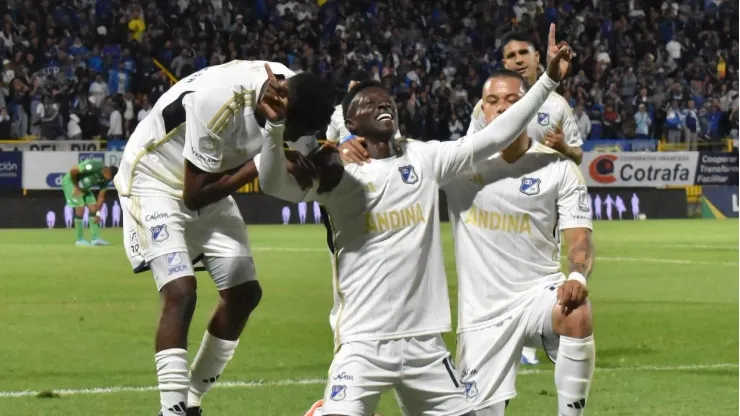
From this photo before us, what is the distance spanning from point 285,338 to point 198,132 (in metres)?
4.36

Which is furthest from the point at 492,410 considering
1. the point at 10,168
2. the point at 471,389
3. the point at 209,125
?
the point at 10,168

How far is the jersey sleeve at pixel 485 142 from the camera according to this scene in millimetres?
5195

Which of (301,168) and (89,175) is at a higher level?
(301,168)

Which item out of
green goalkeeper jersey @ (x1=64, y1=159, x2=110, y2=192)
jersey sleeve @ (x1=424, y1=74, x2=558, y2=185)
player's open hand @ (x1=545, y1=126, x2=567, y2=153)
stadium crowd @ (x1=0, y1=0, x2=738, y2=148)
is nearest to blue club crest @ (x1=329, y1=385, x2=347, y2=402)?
jersey sleeve @ (x1=424, y1=74, x2=558, y2=185)

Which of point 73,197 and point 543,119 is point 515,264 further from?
point 73,197

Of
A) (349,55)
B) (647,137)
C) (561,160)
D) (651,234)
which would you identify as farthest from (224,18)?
(561,160)

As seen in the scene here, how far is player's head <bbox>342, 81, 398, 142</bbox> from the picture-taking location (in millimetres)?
4918

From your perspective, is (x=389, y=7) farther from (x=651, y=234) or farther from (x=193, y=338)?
(x=193, y=338)

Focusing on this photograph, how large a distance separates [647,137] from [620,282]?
57.0 feet

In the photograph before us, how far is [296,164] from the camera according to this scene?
188 inches

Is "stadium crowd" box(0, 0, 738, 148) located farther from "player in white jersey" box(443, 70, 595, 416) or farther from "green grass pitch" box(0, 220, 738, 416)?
"player in white jersey" box(443, 70, 595, 416)

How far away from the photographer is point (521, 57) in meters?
7.79

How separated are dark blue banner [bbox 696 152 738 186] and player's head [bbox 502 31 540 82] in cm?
2354

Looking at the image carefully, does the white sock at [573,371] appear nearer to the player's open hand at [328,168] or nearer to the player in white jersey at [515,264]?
the player in white jersey at [515,264]
